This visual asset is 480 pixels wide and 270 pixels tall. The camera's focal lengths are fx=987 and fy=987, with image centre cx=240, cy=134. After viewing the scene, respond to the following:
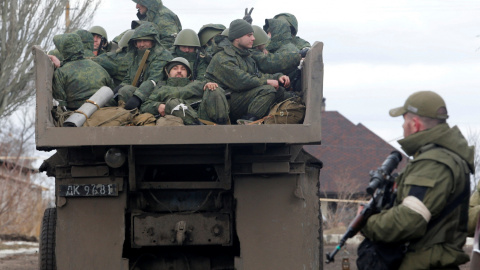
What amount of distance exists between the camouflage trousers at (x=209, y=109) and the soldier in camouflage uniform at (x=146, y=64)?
52cm

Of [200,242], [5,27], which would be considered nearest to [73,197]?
[200,242]

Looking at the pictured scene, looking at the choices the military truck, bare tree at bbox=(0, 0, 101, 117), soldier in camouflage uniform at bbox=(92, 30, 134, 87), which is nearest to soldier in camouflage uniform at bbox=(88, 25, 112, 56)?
soldier in camouflage uniform at bbox=(92, 30, 134, 87)

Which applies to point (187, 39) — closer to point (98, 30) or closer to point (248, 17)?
point (248, 17)

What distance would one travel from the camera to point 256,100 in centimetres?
862

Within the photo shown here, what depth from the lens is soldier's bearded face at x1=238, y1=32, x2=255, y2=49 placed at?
9.02 meters

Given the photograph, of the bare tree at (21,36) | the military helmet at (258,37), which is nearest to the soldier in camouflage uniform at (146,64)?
the military helmet at (258,37)

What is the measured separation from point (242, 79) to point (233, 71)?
0.11 metres

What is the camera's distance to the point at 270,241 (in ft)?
26.4

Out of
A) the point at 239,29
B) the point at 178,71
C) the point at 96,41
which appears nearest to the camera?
the point at 239,29

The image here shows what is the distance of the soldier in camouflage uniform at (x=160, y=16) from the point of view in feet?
38.8

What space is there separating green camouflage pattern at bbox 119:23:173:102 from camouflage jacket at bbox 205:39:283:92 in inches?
22.4

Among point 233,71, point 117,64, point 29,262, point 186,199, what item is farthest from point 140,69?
point 29,262

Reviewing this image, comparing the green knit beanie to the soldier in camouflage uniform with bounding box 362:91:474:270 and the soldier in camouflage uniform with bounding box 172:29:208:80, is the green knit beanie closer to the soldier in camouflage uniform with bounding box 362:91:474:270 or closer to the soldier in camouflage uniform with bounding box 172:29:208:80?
the soldier in camouflage uniform with bounding box 172:29:208:80

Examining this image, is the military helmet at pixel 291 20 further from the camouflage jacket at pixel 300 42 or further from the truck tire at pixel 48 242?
the truck tire at pixel 48 242
